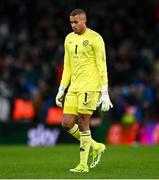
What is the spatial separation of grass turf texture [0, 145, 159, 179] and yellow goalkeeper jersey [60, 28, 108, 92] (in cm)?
132

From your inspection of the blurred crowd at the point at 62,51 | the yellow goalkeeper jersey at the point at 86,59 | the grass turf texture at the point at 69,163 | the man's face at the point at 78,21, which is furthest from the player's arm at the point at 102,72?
the blurred crowd at the point at 62,51

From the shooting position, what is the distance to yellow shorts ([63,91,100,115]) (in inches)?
505

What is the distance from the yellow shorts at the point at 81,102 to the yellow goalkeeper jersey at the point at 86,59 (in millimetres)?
77

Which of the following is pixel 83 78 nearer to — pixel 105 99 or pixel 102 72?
pixel 102 72

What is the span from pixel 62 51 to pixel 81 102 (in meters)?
13.3

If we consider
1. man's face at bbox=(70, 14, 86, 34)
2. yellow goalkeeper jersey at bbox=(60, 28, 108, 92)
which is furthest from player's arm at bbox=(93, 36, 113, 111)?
man's face at bbox=(70, 14, 86, 34)

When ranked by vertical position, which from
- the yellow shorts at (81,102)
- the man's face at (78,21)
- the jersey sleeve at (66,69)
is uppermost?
the man's face at (78,21)

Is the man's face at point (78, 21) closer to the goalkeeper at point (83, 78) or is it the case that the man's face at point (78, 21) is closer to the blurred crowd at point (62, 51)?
the goalkeeper at point (83, 78)

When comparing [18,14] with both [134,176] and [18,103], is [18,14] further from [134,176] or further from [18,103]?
[134,176]

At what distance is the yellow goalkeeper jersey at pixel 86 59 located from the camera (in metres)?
12.8

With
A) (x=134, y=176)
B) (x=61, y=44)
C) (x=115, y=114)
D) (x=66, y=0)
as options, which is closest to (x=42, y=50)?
(x=61, y=44)

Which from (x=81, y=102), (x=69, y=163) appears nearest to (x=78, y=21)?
(x=81, y=102)

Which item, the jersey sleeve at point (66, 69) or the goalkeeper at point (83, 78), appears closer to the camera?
the goalkeeper at point (83, 78)

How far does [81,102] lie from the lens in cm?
1283
